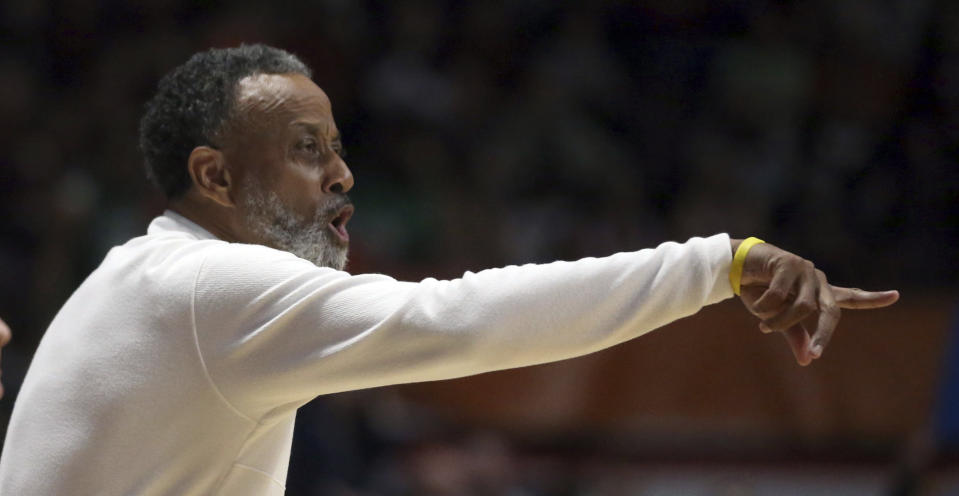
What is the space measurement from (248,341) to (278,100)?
657 mm

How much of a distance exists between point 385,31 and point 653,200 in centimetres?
186

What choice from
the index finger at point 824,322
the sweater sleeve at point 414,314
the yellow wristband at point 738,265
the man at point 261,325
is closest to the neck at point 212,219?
the man at point 261,325

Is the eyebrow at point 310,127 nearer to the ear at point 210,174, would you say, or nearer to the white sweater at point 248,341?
the ear at point 210,174

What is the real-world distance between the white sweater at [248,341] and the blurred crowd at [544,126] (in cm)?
336

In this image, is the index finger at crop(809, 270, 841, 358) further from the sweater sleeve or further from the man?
the sweater sleeve

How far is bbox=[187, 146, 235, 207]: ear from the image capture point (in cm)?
272

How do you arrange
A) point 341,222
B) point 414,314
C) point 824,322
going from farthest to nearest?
point 341,222 → point 414,314 → point 824,322

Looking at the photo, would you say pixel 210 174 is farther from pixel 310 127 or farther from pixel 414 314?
pixel 414 314

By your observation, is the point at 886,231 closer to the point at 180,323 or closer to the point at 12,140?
the point at 12,140

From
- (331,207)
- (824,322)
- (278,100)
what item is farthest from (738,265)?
(278,100)

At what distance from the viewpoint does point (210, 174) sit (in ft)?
8.93

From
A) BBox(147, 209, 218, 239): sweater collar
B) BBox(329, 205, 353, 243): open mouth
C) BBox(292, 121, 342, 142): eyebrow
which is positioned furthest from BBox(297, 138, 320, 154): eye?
BBox(147, 209, 218, 239): sweater collar

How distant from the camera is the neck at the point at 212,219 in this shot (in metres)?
2.75

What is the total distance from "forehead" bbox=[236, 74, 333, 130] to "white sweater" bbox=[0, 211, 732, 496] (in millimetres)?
375
